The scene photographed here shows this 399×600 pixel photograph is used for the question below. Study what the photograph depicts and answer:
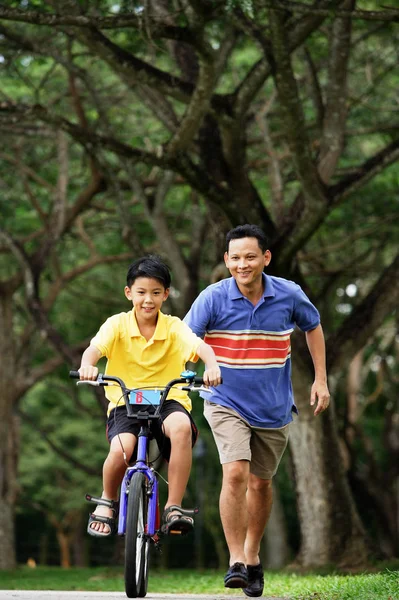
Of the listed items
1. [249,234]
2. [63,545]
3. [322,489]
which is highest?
[249,234]

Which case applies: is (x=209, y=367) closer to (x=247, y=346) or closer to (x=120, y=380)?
(x=120, y=380)

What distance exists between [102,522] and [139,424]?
0.57 meters

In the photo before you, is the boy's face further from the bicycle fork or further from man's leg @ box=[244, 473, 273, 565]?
man's leg @ box=[244, 473, 273, 565]

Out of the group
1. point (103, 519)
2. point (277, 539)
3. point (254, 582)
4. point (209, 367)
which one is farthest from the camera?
point (277, 539)

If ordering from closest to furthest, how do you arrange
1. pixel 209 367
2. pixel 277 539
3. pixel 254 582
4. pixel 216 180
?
pixel 209 367, pixel 254 582, pixel 216 180, pixel 277 539

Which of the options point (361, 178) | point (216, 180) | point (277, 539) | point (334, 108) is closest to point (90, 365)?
point (361, 178)

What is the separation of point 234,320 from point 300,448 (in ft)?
23.3

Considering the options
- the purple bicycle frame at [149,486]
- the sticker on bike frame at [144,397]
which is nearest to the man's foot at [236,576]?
the purple bicycle frame at [149,486]

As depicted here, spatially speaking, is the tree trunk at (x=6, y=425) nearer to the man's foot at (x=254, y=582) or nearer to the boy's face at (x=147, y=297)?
the man's foot at (x=254, y=582)

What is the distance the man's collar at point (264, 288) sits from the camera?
6539mm

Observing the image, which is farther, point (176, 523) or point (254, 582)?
point (254, 582)

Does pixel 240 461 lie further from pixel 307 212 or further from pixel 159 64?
pixel 159 64

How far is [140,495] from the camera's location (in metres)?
5.71

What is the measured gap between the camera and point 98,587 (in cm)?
1201
